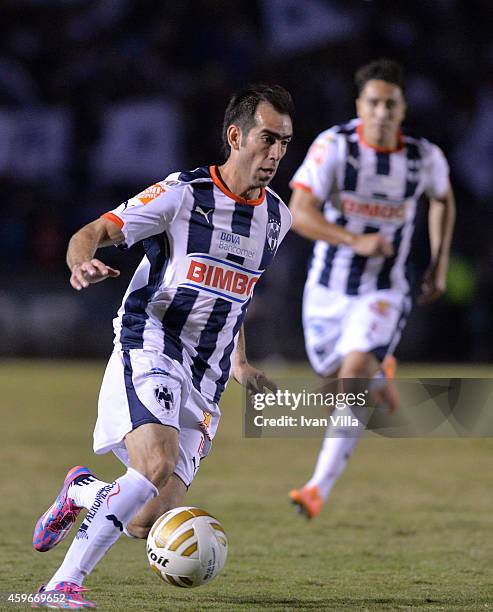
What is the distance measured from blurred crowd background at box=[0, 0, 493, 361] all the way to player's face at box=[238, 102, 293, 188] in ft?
40.7

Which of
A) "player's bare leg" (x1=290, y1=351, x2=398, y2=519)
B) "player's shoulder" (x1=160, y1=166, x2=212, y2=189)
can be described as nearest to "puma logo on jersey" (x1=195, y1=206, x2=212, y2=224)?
"player's shoulder" (x1=160, y1=166, x2=212, y2=189)

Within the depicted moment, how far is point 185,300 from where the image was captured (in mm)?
4523

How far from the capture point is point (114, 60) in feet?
65.2

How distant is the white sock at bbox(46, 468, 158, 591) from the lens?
13.0 feet

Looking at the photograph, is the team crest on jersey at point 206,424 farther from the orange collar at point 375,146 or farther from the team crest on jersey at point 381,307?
the orange collar at point 375,146

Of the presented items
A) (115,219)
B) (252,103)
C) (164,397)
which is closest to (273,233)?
(252,103)

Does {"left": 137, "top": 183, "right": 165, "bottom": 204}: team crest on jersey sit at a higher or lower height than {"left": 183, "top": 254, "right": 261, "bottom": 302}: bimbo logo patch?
higher

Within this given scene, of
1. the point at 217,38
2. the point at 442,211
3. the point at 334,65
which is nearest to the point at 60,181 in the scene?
the point at 217,38

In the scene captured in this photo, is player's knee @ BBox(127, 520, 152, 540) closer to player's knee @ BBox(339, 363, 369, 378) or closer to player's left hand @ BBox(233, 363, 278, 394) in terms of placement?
player's left hand @ BBox(233, 363, 278, 394)

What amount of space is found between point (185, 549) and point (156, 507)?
463 millimetres

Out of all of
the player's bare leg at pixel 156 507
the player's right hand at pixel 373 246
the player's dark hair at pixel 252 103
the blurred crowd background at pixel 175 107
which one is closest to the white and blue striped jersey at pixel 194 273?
the player's dark hair at pixel 252 103

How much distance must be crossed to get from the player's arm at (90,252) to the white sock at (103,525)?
2.49 feet

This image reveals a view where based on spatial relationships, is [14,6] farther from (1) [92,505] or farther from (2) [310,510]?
(1) [92,505]

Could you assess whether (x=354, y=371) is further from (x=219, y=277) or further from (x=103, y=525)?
(x=103, y=525)
